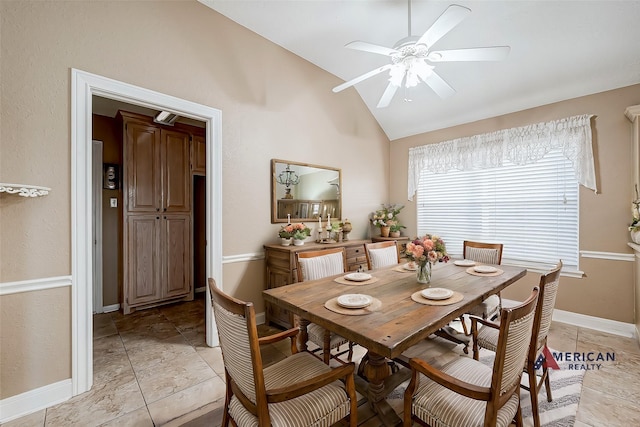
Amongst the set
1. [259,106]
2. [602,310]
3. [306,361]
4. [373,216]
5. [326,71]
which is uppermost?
[326,71]

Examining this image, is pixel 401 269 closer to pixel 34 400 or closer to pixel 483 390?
pixel 483 390

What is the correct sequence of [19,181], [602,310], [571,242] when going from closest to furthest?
[19,181]
[602,310]
[571,242]

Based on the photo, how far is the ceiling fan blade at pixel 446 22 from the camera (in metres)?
1.62

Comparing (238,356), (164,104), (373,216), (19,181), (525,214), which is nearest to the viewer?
(238,356)

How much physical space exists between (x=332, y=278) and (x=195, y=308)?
8.31 ft

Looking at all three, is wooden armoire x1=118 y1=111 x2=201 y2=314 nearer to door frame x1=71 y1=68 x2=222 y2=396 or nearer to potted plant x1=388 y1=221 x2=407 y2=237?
door frame x1=71 y1=68 x2=222 y2=396

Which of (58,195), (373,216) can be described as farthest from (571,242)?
(58,195)

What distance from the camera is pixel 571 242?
10.6 ft

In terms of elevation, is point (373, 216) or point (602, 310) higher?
point (373, 216)

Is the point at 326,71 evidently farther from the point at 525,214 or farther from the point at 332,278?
the point at 525,214

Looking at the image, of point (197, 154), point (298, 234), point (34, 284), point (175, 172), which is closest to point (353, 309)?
point (298, 234)

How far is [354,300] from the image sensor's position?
→ 5.31ft

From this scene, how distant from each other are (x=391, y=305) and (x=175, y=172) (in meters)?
3.57

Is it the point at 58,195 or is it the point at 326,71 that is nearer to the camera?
the point at 58,195
